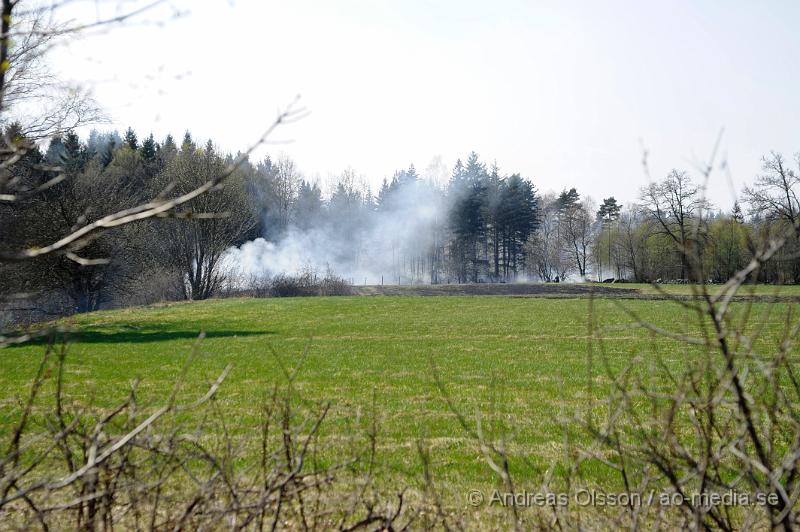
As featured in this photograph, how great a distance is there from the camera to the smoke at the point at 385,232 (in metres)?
65.2

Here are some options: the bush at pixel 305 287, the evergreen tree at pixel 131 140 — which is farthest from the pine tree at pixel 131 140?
the bush at pixel 305 287

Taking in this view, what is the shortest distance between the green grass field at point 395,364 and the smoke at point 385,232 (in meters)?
36.5

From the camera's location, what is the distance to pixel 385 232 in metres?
71.2

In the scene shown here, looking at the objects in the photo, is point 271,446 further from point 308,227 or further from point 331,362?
point 308,227

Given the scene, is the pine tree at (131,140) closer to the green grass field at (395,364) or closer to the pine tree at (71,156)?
the pine tree at (71,156)

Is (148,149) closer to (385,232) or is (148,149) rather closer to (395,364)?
(385,232)

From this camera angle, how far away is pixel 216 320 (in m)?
24.8

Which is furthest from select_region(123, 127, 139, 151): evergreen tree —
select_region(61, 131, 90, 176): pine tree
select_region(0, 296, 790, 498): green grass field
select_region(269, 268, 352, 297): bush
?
select_region(0, 296, 790, 498): green grass field

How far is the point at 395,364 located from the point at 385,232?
58157 millimetres

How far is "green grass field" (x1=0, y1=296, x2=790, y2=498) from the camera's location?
6.86 metres

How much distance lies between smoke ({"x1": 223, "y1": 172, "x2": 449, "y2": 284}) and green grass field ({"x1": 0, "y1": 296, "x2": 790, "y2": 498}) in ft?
120

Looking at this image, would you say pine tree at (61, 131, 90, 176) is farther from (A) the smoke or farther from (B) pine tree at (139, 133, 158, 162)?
(A) the smoke

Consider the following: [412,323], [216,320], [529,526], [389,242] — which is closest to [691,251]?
[529,526]

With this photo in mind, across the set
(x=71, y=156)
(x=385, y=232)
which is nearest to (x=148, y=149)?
(x=385, y=232)
